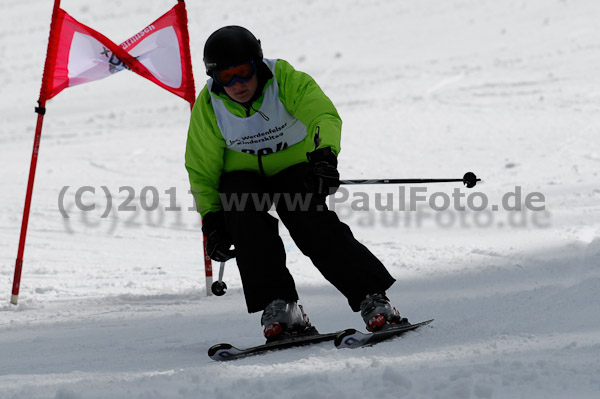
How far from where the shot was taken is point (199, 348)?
13.7ft

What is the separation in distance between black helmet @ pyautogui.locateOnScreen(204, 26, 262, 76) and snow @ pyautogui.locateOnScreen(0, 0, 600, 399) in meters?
1.35

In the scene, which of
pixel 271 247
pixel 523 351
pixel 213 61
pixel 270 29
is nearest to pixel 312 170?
pixel 271 247

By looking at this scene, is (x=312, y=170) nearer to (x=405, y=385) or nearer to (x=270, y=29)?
(x=405, y=385)

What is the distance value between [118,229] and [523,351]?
5.83 metres

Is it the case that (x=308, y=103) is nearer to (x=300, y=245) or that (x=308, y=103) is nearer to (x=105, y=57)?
(x=300, y=245)

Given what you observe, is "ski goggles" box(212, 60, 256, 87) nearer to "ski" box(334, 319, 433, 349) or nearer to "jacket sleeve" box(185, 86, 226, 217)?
"jacket sleeve" box(185, 86, 226, 217)

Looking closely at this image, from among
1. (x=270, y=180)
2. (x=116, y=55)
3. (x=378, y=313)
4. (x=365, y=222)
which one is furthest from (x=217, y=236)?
(x=365, y=222)

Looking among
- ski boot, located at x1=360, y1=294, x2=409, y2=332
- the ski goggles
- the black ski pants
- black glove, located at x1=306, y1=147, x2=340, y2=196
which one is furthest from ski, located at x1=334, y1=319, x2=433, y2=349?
the ski goggles

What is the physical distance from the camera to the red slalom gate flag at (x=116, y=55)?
5.90m

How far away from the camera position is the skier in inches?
148

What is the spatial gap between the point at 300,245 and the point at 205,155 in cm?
66

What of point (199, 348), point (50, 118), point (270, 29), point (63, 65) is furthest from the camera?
point (270, 29)

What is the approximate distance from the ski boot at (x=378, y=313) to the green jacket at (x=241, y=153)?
792mm

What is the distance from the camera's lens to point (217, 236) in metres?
4.05
